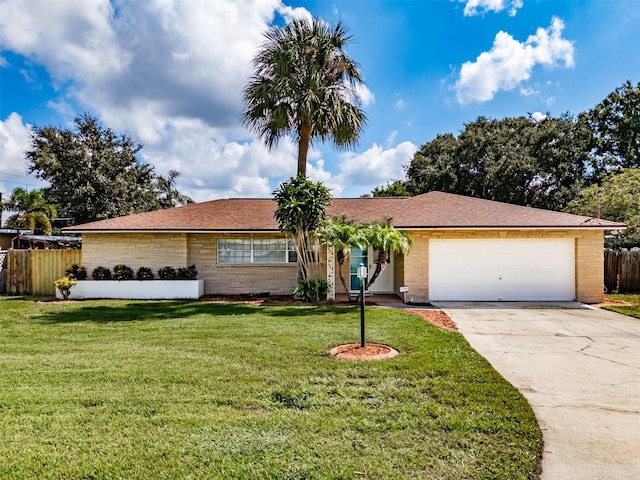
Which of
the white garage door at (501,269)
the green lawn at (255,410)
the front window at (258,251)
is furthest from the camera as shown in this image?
A: the front window at (258,251)

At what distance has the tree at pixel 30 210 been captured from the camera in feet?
91.2

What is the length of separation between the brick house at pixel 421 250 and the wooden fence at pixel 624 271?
369cm

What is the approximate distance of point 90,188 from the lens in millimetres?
27969

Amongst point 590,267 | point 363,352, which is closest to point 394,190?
point 590,267

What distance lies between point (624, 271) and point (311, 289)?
1253cm

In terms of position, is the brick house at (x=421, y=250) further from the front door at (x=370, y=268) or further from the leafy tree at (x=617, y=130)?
the leafy tree at (x=617, y=130)

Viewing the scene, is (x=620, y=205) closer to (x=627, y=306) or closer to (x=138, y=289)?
(x=627, y=306)

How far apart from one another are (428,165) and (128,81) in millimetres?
25858

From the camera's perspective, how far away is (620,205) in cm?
2073

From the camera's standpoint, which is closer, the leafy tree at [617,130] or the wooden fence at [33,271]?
the wooden fence at [33,271]

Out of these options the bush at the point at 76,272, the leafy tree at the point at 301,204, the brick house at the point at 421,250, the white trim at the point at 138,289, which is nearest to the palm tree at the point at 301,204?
the leafy tree at the point at 301,204

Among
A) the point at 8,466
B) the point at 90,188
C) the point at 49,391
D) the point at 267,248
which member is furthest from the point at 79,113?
the point at 8,466

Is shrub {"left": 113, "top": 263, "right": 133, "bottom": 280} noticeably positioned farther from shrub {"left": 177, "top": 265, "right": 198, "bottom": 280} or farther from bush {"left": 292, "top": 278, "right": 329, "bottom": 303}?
bush {"left": 292, "top": 278, "right": 329, "bottom": 303}

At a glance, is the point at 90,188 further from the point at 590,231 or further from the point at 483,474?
the point at 483,474
